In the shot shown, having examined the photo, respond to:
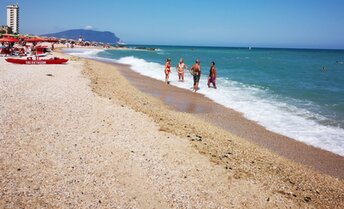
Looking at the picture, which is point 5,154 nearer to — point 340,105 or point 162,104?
point 162,104

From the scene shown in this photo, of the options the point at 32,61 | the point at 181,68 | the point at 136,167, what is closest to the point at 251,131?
the point at 136,167

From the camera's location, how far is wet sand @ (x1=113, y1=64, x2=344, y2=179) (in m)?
7.07

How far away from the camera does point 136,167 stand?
555cm

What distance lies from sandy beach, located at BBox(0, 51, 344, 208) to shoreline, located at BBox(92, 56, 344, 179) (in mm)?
165

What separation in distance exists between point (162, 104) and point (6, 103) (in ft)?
17.9

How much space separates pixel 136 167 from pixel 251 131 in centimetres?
473

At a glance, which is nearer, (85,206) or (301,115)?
(85,206)

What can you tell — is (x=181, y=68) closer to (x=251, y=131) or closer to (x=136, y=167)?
(x=251, y=131)

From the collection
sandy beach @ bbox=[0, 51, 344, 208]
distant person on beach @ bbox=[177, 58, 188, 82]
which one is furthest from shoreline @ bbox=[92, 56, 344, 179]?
distant person on beach @ bbox=[177, 58, 188, 82]

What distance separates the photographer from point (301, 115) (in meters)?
11.6

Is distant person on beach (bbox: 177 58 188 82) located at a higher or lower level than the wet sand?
higher

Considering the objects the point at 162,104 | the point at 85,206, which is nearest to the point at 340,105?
the point at 162,104

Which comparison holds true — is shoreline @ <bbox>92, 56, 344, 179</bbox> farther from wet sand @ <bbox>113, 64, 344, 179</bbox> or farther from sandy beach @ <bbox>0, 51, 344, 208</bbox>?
sandy beach @ <bbox>0, 51, 344, 208</bbox>

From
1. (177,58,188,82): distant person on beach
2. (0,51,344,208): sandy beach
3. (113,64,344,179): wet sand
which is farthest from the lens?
(177,58,188,82): distant person on beach
